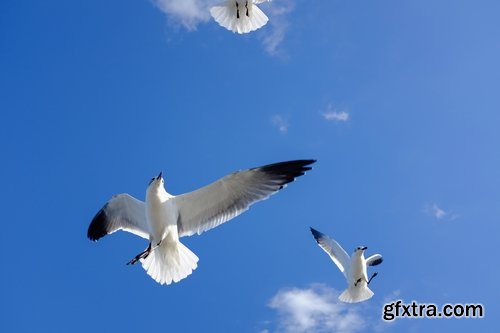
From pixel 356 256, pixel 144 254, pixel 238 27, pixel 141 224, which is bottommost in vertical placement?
pixel 144 254

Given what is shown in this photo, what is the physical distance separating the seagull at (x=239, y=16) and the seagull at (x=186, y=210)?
3581 mm

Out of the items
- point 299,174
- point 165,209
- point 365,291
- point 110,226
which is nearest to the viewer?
point 299,174

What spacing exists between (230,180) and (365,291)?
12.2 feet

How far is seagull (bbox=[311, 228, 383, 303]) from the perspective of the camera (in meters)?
9.91

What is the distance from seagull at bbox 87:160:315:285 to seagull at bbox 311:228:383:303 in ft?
11.0

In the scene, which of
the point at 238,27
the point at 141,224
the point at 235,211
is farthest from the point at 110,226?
the point at 238,27

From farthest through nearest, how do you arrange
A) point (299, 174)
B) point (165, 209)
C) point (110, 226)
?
point (110, 226)
point (165, 209)
point (299, 174)

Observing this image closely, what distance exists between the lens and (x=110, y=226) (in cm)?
773

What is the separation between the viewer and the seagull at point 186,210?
6.96 meters

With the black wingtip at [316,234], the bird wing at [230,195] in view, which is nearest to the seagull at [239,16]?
the black wingtip at [316,234]

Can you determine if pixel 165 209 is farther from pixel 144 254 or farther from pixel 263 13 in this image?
pixel 263 13

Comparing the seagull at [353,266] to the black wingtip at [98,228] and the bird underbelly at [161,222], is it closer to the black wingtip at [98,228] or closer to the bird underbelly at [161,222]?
the bird underbelly at [161,222]

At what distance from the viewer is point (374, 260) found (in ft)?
34.6

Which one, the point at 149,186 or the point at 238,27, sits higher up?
the point at 238,27
